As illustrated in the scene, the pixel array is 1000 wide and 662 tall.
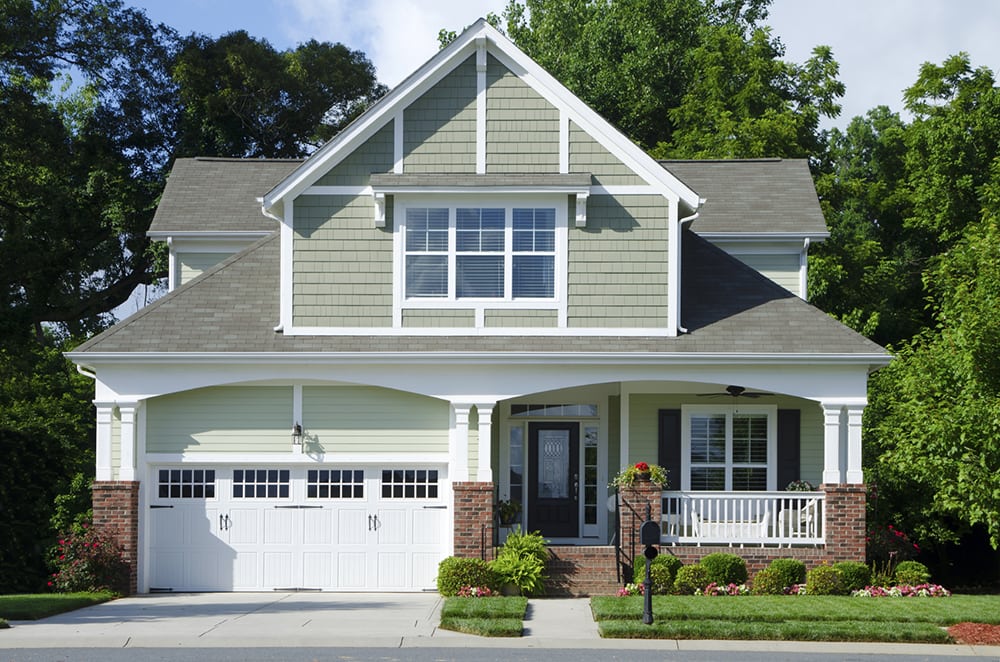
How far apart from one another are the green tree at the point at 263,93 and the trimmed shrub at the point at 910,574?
26.7m

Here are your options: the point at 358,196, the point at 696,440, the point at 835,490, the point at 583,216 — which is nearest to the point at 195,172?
the point at 358,196

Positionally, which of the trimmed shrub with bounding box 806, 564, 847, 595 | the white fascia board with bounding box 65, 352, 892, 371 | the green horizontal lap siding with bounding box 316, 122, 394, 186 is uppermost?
the green horizontal lap siding with bounding box 316, 122, 394, 186

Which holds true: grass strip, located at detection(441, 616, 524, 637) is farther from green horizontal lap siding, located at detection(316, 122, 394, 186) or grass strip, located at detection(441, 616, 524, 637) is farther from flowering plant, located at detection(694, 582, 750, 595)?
green horizontal lap siding, located at detection(316, 122, 394, 186)

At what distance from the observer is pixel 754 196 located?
2727 centimetres

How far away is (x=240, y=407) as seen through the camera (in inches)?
855

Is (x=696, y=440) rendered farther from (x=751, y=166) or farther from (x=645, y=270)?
(x=751, y=166)

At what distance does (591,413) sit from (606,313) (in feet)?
9.68

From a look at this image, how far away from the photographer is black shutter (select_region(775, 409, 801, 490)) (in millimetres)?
23109

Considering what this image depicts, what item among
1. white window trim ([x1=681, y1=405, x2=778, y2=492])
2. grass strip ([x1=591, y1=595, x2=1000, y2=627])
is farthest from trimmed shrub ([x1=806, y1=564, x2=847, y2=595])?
white window trim ([x1=681, y1=405, x2=778, y2=492])

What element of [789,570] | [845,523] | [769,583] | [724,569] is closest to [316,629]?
[724,569]

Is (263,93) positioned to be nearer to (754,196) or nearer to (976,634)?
(754,196)

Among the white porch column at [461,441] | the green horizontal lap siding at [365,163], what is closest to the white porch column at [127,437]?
the green horizontal lap siding at [365,163]

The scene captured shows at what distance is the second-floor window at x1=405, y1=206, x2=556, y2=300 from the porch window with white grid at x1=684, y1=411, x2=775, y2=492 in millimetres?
3947

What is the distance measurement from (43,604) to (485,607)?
21.1 feet
